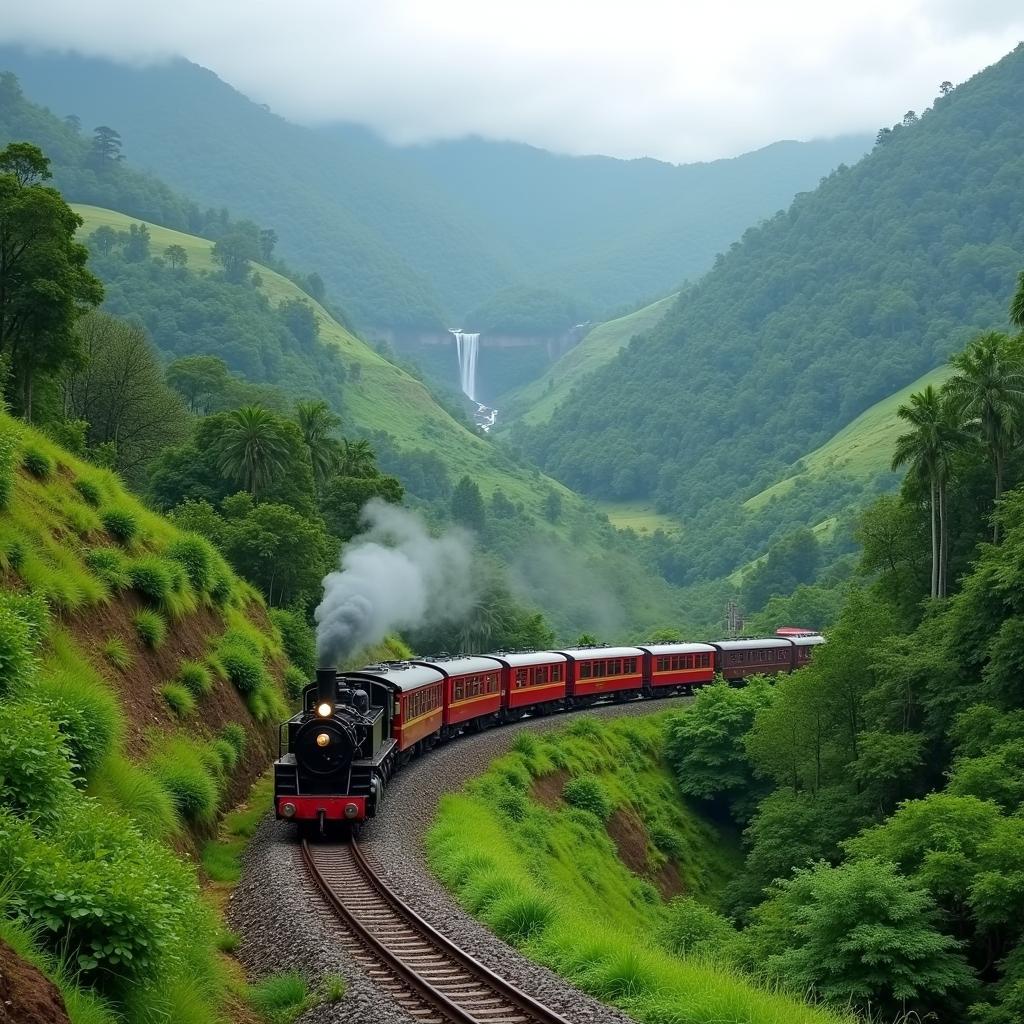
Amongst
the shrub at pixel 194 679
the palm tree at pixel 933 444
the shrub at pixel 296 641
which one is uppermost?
the palm tree at pixel 933 444

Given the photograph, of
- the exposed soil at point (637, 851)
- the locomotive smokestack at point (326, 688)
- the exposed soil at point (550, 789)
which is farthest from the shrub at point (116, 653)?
the exposed soil at point (637, 851)

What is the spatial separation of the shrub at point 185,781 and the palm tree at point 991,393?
34412 millimetres

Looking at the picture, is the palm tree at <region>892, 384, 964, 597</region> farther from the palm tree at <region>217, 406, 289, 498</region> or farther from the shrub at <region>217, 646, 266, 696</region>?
the palm tree at <region>217, 406, 289, 498</region>

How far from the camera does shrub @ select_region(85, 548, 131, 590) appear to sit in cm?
2427

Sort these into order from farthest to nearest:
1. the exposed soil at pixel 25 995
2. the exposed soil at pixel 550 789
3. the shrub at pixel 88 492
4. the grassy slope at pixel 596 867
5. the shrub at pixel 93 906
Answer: the exposed soil at pixel 550 789, the shrub at pixel 88 492, the grassy slope at pixel 596 867, the shrub at pixel 93 906, the exposed soil at pixel 25 995

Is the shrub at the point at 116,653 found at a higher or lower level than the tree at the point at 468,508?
lower

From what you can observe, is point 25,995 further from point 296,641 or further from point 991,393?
point 991,393

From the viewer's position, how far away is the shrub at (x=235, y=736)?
2698 centimetres

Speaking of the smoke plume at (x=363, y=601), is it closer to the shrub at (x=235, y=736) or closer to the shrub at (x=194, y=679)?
the shrub at (x=235, y=736)

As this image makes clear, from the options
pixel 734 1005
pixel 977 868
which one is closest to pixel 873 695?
pixel 977 868

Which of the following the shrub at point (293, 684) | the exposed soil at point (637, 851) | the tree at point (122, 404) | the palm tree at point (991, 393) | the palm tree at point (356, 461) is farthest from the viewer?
the palm tree at point (356, 461)

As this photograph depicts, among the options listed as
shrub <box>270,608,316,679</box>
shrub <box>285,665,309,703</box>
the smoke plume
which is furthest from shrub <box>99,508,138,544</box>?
shrub <box>270,608,316,679</box>

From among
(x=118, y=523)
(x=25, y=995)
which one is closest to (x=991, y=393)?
(x=118, y=523)

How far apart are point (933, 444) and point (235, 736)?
3287 centimetres
